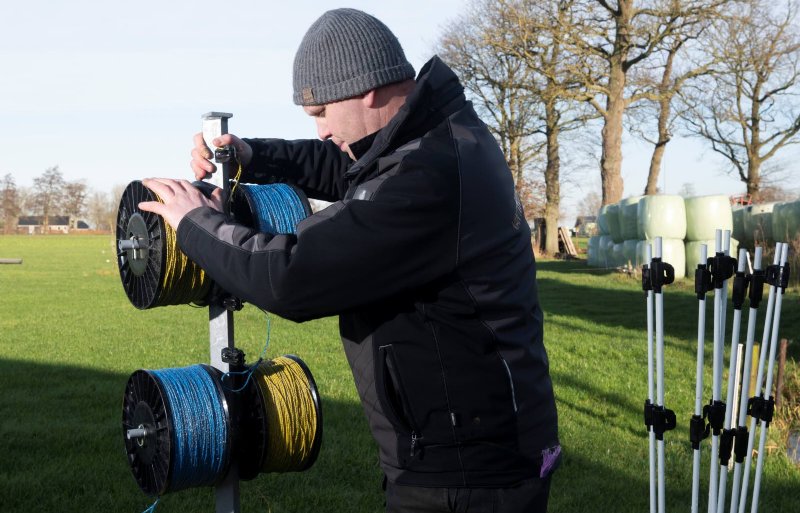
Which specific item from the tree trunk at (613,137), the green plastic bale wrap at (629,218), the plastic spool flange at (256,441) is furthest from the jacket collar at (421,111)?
the tree trunk at (613,137)

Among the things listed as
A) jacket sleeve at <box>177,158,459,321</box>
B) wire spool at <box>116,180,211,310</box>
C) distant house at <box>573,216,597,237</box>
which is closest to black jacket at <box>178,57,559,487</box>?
jacket sleeve at <box>177,158,459,321</box>

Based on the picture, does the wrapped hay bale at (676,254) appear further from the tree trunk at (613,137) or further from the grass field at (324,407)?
the tree trunk at (613,137)

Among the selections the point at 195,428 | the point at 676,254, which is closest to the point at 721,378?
the point at 195,428

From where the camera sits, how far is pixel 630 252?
28.1 meters

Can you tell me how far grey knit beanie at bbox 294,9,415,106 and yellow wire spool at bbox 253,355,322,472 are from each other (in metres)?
1.30

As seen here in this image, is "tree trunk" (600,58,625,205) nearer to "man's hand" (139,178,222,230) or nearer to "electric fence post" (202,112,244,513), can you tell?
"electric fence post" (202,112,244,513)

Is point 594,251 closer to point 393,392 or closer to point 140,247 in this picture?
point 140,247

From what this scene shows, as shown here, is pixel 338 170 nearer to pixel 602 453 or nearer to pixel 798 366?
pixel 602 453

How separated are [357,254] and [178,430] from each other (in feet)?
4.01

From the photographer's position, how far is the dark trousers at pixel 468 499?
260 cm

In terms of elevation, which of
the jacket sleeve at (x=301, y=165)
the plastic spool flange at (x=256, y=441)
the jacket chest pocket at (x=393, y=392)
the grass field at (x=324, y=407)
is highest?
the jacket sleeve at (x=301, y=165)

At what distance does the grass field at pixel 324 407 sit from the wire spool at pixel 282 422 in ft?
7.90

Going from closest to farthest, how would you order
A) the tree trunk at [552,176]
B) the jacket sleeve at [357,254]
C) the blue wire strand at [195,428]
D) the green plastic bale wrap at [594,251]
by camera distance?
the jacket sleeve at [357,254], the blue wire strand at [195,428], the green plastic bale wrap at [594,251], the tree trunk at [552,176]

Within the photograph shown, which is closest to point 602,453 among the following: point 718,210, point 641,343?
point 641,343
